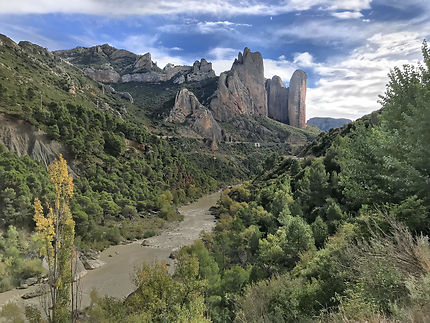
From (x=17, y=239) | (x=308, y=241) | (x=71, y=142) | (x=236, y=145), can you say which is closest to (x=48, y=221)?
(x=308, y=241)

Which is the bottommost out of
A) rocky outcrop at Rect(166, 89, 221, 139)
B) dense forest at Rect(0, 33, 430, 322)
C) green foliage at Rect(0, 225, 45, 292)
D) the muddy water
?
the muddy water

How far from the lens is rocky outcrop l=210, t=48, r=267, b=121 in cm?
15688

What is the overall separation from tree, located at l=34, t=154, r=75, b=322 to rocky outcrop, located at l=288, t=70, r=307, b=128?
631 feet

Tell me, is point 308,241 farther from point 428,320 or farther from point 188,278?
point 428,320

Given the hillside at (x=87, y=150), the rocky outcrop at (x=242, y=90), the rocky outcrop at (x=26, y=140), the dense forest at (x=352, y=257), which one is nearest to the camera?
the dense forest at (x=352, y=257)

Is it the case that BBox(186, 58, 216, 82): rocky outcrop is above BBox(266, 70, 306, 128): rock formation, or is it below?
above

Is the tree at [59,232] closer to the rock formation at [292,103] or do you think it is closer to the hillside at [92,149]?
the hillside at [92,149]

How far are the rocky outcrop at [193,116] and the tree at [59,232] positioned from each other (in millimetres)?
119112

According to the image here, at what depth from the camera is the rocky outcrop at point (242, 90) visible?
157m

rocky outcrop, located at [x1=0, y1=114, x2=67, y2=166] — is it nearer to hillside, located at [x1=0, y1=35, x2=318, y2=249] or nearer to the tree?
hillside, located at [x1=0, y1=35, x2=318, y2=249]

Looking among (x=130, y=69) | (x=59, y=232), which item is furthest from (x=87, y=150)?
(x=130, y=69)

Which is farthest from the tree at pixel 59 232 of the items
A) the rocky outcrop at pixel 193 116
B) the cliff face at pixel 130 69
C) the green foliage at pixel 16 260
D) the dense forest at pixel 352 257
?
the cliff face at pixel 130 69

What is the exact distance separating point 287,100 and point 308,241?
190 m

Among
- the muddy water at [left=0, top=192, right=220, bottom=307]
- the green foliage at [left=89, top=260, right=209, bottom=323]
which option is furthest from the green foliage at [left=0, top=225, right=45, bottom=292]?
the green foliage at [left=89, top=260, right=209, bottom=323]
